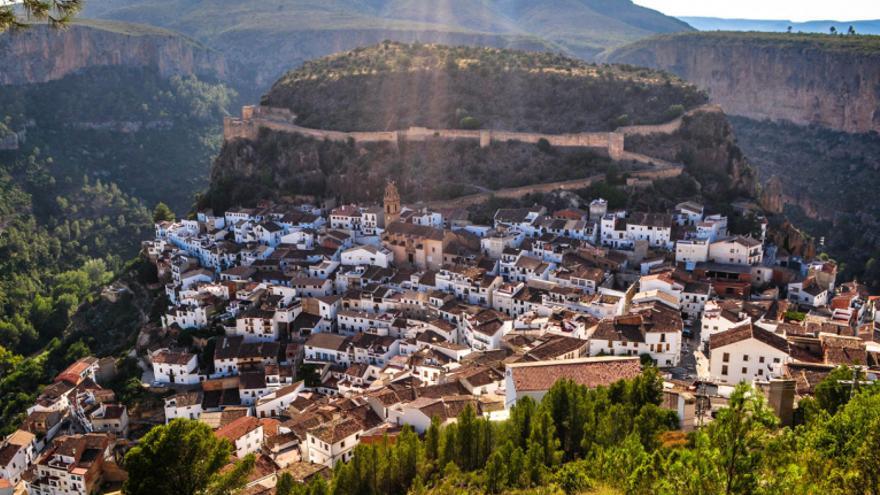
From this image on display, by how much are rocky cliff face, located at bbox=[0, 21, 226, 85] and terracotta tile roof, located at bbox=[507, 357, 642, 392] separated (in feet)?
286

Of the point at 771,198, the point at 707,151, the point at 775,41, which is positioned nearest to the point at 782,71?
the point at 775,41

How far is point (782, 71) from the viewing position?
100 metres

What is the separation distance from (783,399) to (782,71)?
9017 centimetres

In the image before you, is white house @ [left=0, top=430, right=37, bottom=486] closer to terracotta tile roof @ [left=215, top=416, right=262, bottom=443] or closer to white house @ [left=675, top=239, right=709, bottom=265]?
terracotta tile roof @ [left=215, top=416, right=262, bottom=443]

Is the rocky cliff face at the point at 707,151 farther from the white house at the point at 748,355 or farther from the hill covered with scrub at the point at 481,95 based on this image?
the white house at the point at 748,355

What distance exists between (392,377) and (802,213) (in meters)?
58.5

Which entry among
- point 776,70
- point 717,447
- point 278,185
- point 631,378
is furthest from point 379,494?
point 776,70

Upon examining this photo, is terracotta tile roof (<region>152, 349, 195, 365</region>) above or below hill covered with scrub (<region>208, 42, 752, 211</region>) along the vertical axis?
below

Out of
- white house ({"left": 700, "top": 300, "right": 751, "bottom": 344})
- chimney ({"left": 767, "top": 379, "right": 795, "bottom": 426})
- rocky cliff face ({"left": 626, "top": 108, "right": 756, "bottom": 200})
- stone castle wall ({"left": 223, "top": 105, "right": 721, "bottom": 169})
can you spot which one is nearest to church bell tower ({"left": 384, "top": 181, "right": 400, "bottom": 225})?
stone castle wall ({"left": 223, "top": 105, "right": 721, "bottom": 169})

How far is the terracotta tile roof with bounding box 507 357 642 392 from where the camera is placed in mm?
27875

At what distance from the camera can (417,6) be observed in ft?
594

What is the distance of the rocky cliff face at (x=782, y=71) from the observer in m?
88.5

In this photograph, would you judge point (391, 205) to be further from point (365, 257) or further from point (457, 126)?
point (457, 126)

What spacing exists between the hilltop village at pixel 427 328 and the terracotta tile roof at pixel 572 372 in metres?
0.07
